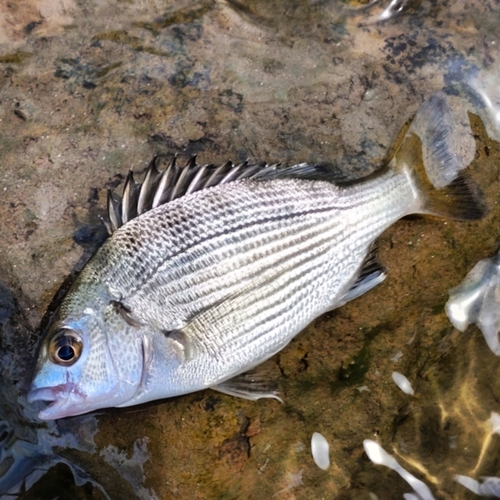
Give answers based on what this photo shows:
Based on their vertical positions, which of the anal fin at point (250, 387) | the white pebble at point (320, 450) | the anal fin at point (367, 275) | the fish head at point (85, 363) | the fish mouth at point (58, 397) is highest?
the anal fin at point (367, 275)

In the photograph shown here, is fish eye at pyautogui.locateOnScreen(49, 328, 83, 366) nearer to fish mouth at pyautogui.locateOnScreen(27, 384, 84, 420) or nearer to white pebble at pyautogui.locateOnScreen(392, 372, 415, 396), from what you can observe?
fish mouth at pyautogui.locateOnScreen(27, 384, 84, 420)

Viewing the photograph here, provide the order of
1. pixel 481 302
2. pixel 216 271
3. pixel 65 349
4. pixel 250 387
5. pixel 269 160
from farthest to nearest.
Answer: pixel 481 302
pixel 269 160
pixel 250 387
pixel 216 271
pixel 65 349

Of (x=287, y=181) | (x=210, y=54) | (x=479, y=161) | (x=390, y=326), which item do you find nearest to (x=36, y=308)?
(x=287, y=181)

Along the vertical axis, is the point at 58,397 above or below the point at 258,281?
below

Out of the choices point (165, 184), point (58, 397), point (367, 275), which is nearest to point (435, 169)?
point (367, 275)

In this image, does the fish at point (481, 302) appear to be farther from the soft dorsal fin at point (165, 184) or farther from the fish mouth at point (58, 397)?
the fish mouth at point (58, 397)

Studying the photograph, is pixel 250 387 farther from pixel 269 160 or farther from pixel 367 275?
pixel 269 160

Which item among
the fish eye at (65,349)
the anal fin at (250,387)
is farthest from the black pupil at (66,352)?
the anal fin at (250,387)
